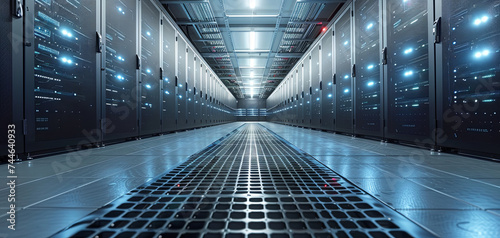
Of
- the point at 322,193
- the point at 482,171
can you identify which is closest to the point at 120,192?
the point at 322,193

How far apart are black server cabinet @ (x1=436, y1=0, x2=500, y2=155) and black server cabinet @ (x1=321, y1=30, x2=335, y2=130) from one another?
11.4 feet

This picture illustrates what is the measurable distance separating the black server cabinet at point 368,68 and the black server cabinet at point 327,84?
140cm

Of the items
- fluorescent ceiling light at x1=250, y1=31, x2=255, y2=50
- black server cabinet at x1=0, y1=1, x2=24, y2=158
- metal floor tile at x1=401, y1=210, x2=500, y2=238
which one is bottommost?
metal floor tile at x1=401, y1=210, x2=500, y2=238

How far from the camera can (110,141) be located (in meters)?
3.64

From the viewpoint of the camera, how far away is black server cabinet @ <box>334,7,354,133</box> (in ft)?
16.6

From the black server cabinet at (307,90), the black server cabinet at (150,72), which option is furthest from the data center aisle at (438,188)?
the black server cabinet at (307,90)

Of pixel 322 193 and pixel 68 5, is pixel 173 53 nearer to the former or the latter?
pixel 68 5

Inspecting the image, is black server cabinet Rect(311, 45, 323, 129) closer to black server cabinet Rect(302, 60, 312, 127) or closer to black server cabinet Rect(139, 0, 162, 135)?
black server cabinet Rect(302, 60, 312, 127)

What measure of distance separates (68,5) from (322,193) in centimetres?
352

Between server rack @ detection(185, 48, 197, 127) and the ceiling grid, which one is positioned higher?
the ceiling grid

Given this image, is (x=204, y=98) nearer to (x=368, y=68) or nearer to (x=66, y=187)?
(x=368, y=68)

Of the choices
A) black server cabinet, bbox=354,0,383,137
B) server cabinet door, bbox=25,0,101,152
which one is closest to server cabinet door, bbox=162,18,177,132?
server cabinet door, bbox=25,0,101,152

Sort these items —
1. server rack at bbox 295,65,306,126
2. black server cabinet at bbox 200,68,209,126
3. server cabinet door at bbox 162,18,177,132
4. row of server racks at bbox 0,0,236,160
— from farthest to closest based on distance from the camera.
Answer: black server cabinet at bbox 200,68,209,126
server rack at bbox 295,65,306,126
server cabinet door at bbox 162,18,177,132
row of server racks at bbox 0,0,236,160

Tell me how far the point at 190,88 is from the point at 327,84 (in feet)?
16.3
